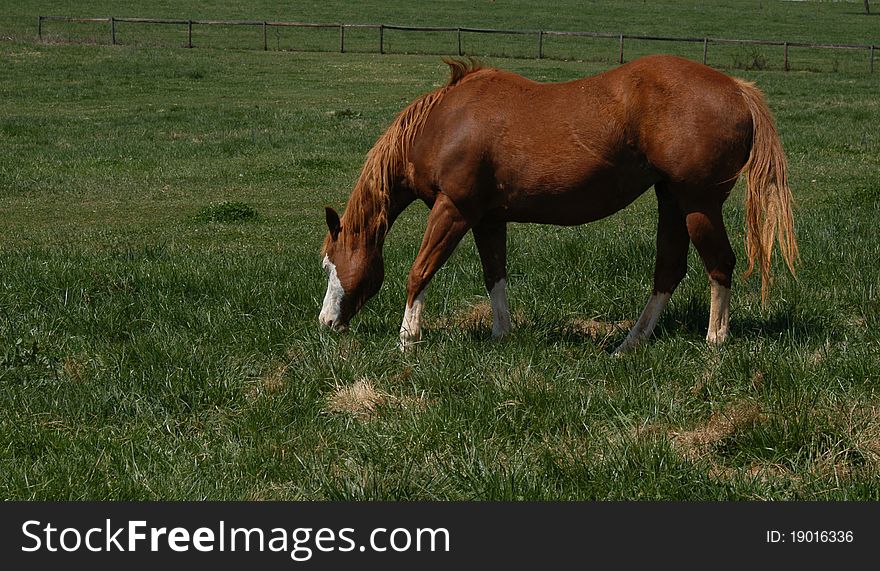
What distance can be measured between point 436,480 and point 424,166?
2.67 metres

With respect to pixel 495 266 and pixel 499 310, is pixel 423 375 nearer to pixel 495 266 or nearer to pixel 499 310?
pixel 499 310

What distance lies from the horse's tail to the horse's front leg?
1.71 m

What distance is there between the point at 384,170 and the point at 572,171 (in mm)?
1252

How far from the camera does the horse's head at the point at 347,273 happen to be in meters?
6.67

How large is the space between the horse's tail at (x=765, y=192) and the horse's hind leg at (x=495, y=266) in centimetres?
156

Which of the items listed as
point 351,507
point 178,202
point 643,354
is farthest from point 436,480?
point 178,202

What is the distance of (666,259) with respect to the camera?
255 inches

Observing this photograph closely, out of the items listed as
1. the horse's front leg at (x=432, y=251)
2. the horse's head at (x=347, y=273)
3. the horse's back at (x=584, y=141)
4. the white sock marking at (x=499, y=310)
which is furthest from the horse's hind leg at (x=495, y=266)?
the horse's head at (x=347, y=273)

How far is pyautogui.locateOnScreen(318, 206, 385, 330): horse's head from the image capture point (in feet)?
21.9

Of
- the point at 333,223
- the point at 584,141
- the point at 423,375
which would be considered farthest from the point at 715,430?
the point at 333,223

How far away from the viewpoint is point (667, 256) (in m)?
6.48

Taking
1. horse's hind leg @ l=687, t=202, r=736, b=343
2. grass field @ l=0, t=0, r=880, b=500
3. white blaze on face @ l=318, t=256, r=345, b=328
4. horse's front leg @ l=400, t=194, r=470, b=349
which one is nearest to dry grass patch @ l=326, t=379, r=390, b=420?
grass field @ l=0, t=0, r=880, b=500

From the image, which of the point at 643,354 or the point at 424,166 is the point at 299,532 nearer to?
the point at 643,354

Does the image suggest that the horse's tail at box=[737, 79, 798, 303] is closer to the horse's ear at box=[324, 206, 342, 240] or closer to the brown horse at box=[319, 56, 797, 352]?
the brown horse at box=[319, 56, 797, 352]
